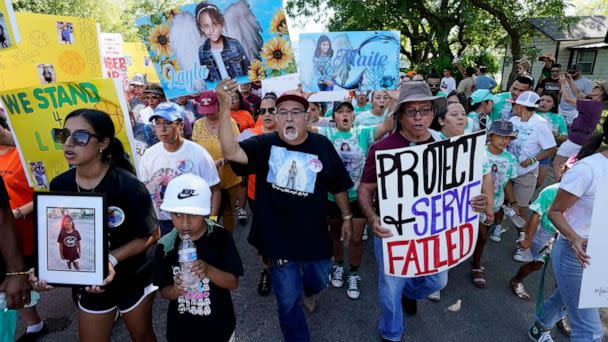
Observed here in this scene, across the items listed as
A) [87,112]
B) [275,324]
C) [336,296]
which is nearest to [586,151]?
[336,296]

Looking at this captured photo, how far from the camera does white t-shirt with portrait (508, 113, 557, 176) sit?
440cm

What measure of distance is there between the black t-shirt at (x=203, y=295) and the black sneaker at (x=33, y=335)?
175cm

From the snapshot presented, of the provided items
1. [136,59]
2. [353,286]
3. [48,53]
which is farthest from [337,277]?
[136,59]

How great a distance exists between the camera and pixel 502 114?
19.3ft

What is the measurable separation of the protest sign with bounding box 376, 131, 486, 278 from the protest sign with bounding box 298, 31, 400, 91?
2.10m

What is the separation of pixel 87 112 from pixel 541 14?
58.7ft

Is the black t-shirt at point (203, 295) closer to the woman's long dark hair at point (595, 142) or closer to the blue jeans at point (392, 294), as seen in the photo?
the blue jeans at point (392, 294)

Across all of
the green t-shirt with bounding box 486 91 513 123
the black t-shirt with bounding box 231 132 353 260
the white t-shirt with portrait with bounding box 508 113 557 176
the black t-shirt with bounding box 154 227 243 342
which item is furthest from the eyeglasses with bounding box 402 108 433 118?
the green t-shirt with bounding box 486 91 513 123

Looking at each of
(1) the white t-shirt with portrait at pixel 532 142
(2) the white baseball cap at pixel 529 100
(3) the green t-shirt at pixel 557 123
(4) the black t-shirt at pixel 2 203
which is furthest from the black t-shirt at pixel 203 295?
(3) the green t-shirt at pixel 557 123

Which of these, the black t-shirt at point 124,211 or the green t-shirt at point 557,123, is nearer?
the black t-shirt at point 124,211

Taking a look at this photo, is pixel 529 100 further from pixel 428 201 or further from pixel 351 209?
pixel 428 201

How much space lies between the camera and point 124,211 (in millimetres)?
2090

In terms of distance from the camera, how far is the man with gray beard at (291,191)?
2.53 m

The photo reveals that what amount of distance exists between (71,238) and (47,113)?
1.52 m
